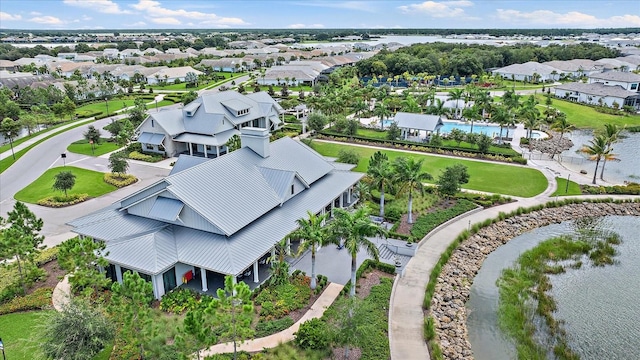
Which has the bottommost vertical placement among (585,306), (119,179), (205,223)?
(585,306)

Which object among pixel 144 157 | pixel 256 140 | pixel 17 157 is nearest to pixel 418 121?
pixel 256 140

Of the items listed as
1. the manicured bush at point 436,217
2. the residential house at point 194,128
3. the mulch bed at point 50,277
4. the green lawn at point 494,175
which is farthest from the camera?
the residential house at point 194,128

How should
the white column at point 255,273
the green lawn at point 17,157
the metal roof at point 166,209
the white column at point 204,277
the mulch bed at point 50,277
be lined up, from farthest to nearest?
the green lawn at point 17,157 → the metal roof at point 166,209 → the mulch bed at point 50,277 → the white column at point 255,273 → the white column at point 204,277

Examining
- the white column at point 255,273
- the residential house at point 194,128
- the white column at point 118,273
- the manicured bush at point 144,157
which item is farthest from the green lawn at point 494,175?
the white column at point 118,273

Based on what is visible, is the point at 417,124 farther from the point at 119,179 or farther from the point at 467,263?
the point at 119,179

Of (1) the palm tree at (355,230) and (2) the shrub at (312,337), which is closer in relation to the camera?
(2) the shrub at (312,337)

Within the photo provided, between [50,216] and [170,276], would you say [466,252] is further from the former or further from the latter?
[50,216]

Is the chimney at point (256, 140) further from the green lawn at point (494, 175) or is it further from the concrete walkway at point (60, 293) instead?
the green lawn at point (494, 175)

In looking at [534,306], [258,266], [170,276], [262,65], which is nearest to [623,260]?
[534,306]
